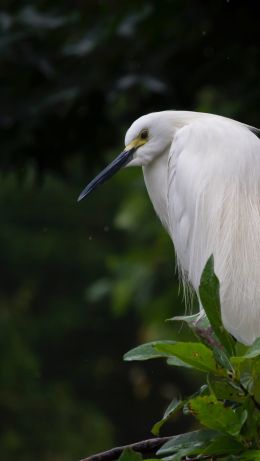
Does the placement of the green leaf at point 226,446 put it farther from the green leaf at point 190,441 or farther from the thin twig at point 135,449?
the thin twig at point 135,449

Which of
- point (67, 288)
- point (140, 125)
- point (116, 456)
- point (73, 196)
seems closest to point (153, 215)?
point (140, 125)

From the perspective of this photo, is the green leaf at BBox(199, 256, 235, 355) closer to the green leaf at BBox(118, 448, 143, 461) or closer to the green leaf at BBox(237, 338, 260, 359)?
the green leaf at BBox(237, 338, 260, 359)

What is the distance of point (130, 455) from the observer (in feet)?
6.51

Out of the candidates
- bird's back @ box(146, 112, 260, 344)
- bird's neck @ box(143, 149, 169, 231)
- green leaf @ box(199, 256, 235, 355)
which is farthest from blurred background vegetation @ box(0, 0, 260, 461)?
green leaf @ box(199, 256, 235, 355)

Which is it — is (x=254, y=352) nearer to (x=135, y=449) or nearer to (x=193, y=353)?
(x=193, y=353)

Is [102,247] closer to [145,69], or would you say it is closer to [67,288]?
[67,288]

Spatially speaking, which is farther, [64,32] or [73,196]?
[73,196]

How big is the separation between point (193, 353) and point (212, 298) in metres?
0.10

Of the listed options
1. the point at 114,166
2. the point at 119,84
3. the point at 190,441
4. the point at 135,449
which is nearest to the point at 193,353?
the point at 190,441

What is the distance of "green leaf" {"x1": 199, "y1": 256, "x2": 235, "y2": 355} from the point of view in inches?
76.3

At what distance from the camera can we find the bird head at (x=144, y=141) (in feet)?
10.2

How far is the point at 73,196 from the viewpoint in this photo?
578 inches

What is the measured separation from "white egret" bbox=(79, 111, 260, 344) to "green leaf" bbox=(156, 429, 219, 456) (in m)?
0.76

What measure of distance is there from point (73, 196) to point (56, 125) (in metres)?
9.58
